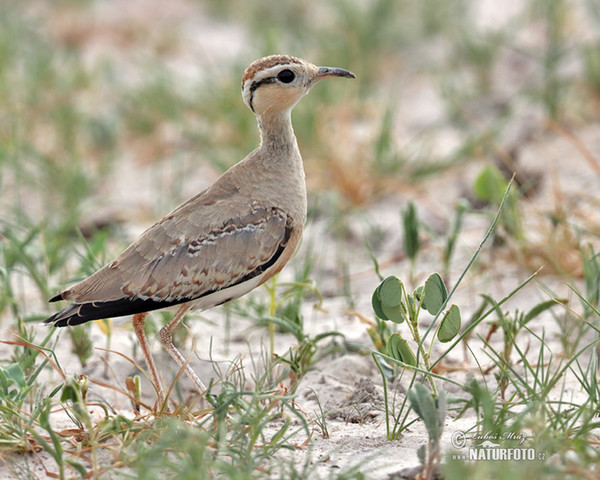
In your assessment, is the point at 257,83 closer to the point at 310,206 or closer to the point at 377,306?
the point at 377,306

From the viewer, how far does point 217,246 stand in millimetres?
3154

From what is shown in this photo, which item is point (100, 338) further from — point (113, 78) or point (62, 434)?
point (113, 78)

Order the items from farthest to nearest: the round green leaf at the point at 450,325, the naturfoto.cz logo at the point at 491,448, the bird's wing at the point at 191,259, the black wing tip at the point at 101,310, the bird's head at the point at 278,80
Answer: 1. the bird's head at the point at 278,80
2. the bird's wing at the point at 191,259
3. the black wing tip at the point at 101,310
4. the round green leaf at the point at 450,325
5. the naturfoto.cz logo at the point at 491,448

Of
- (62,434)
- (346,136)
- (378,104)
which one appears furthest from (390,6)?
(62,434)

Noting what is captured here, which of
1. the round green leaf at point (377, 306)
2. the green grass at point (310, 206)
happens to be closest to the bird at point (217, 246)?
the green grass at point (310, 206)

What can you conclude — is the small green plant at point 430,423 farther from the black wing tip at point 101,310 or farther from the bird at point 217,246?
the black wing tip at point 101,310

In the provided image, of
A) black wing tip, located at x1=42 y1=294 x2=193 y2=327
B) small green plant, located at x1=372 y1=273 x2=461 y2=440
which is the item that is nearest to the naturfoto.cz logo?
small green plant, located at x1=372 y1=273 x2=461 y2=440

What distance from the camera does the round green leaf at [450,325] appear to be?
2.71 meters

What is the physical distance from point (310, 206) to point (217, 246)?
219cm

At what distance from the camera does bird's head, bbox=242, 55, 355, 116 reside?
3.37m

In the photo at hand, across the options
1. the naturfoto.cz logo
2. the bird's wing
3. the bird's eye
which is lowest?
the naturfoto.cz logo

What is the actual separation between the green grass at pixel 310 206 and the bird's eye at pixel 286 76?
32.0 inches

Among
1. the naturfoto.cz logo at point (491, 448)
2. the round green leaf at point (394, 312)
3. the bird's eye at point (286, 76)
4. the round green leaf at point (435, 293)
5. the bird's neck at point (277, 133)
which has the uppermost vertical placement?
the bird's eye at point (286, 76)

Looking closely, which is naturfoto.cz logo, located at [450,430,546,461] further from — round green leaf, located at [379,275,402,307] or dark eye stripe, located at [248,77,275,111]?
dark eye stripe, located at [248,77,275,111]
